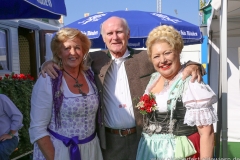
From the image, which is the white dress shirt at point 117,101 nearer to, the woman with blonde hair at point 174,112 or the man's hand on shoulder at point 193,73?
the woman with blonde hair at point 174,112

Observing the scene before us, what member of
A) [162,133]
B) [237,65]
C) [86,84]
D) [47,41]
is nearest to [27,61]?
[47,41]

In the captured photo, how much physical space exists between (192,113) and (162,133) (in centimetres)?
30

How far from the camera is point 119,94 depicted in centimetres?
270

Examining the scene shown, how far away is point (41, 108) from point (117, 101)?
0.69m

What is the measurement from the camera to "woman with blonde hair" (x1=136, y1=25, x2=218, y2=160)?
6.60 feet

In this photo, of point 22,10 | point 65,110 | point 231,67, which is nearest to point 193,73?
point 65,110

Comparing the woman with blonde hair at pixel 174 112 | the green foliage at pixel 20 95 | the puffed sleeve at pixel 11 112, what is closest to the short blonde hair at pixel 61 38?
the woman with blonde hair at pixel 174 112

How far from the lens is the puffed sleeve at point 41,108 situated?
2.31m

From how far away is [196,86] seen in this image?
80.5 inches

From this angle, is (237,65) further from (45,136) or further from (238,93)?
(45,136)

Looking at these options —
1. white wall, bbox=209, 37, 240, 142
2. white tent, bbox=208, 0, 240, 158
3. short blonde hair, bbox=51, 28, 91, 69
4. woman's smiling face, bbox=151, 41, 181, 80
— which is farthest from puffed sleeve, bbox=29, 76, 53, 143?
white wall, bbox=209, 37, 240, 142

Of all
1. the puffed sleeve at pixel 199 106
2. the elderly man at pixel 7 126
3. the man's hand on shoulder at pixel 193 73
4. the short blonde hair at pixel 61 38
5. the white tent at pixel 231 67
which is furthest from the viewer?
the white tent at pixel 231 67

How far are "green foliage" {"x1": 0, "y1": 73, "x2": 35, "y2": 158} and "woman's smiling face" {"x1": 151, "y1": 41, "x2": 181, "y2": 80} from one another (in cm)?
360

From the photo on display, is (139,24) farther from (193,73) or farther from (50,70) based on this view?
(193,73)
